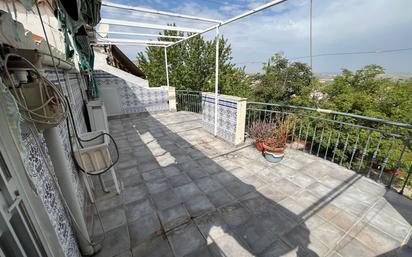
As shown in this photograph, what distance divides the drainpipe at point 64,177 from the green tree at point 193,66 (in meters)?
10.2

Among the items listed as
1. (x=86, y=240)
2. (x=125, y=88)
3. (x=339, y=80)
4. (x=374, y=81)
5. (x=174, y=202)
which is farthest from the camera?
(x=339, y=80)

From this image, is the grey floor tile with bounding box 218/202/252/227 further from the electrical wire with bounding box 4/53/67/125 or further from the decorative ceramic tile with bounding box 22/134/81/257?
the electrical wire with bounding box 4/53/67/125

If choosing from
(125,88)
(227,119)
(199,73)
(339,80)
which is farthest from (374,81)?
(125,88)

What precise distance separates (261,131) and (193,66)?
9035 mm

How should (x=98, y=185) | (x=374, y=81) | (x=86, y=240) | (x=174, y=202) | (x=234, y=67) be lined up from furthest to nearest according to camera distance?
(x=234, y=67), (x=374, y=81), (x=98, y=185), (x=174, y=202), (x=86, y=240)

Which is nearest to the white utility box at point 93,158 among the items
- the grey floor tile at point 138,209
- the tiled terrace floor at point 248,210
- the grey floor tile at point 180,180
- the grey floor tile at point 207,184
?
the tiled terrace floor at point 248,210

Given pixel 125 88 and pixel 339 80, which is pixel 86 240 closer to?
pixel 125 88

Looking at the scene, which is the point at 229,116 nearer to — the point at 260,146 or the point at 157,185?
the point at 260,146

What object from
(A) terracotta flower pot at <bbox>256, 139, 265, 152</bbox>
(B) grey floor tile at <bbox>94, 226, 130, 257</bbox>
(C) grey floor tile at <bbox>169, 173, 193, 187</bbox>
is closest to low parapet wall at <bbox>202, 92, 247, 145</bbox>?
(A) terracotta flower pot at <bbox>256, 139, 265, 152</bbox>

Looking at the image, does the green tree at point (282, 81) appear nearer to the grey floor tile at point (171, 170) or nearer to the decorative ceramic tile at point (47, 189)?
the grey floor tile at point (171, 170)

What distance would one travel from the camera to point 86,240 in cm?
162

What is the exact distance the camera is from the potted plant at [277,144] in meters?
3.13

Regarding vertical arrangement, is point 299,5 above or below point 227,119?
above

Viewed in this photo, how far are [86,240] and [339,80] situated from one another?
15.7m
